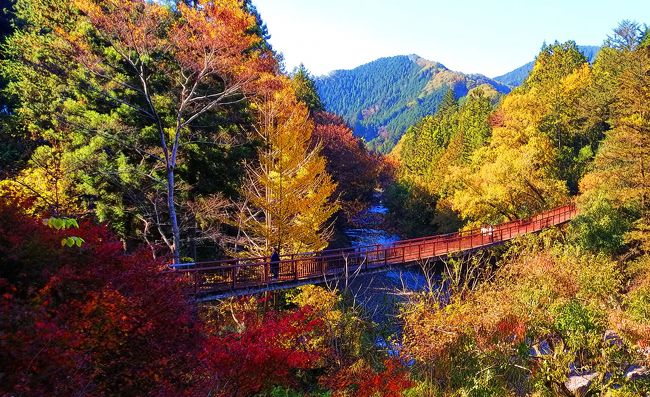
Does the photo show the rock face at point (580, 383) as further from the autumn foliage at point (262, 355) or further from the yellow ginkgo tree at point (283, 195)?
the yellow ginkgo tree at point (283, 195)

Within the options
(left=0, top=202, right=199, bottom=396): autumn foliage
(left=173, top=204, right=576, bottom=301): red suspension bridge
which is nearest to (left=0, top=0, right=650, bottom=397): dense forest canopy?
(left=0, top=202, right=199, bottom=396): autumn foliage

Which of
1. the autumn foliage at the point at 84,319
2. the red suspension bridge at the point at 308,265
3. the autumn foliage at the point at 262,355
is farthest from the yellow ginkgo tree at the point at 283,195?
the autumn foliage at the point at 84,319

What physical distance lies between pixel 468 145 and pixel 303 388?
36.6 m

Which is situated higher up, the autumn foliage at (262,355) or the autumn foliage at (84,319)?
the autumn foliage at (84,319)

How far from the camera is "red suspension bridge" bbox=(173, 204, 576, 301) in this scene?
1116cm

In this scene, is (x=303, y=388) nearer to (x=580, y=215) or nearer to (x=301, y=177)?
(x=301, y=177)

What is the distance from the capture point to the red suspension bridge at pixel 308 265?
439 inches

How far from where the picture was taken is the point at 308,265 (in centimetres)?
1347

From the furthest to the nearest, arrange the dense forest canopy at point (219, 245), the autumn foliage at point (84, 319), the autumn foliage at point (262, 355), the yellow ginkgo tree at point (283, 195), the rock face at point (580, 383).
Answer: the yellow ginkgo tree at point (283, 195), the autumn foliage at point (262, 355), the rock face at point (580, 383), the dense forest canopy at point (219, 245), the autumn foliage at point (84, 319)

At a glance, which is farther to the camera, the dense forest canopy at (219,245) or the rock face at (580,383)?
the rock face at (580,383)

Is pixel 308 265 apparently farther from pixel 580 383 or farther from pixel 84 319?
pixel 84 319

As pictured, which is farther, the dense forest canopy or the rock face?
the rock face

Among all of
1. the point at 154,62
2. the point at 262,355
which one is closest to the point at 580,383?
the point at 262,355

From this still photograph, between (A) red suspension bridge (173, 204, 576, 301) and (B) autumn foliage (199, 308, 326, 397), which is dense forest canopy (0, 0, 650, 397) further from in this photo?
(A) red suspension bridge (173, 204, 576, 301)
